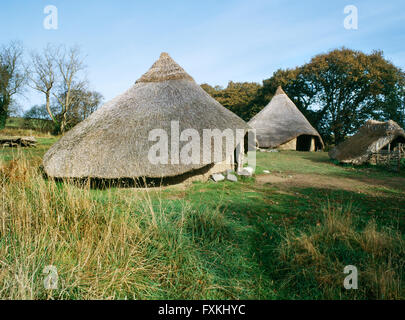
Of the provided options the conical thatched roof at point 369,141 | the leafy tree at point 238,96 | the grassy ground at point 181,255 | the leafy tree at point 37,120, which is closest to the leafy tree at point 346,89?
the leafy tree at point 238,96

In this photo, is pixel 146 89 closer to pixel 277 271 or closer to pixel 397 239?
pixel 277 271

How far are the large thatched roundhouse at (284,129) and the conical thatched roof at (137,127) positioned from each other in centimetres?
1079

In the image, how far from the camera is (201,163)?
18.3ft

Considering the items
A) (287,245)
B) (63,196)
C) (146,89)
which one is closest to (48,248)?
(63,196)

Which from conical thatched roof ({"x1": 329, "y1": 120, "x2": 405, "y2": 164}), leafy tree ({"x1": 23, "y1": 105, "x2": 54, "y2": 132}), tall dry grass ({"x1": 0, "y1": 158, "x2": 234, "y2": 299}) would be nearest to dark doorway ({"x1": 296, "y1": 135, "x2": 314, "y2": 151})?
conical thatched roof ({"x1": 329, "y1": 120, "x2": 405, "y2": 164})

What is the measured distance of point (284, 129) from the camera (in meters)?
17.4

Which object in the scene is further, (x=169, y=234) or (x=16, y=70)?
(x=16, y=70)

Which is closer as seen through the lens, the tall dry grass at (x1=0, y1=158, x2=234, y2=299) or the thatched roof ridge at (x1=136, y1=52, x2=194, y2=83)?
the tall dry grass at (x1=0, y1=158, x2=234, y2=299)

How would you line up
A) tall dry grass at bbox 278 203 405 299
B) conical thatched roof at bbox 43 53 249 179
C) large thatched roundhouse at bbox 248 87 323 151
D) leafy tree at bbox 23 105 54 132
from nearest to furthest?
tall dry grass at bbox 278 203 405 299 < conical thatched roof at bbox 43 53 249 179 < large thatched roundhouse at bbox 248 87 323 151 < leafy tree at bbox 23 105 54 132

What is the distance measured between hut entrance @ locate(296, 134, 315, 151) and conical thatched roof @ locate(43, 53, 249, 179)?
13.5 meters

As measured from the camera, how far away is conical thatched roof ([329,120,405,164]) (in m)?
10.0

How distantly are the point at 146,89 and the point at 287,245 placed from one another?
6.46 m

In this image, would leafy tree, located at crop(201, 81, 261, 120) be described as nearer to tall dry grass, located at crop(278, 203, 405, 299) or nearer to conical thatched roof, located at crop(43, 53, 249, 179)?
conical thatched roof, located at crop(43, 53, 249, 179)
